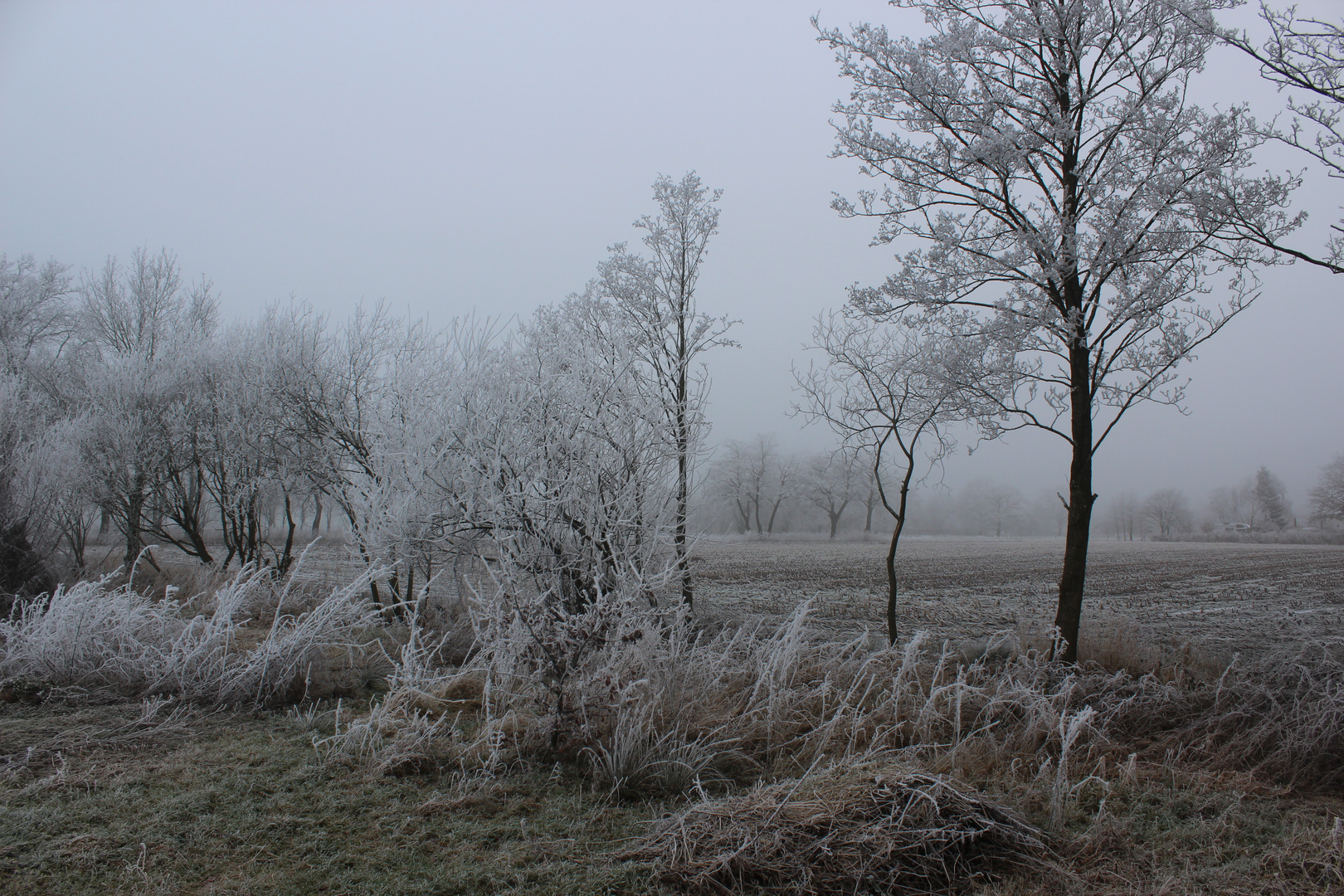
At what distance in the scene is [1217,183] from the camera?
5.72 meters

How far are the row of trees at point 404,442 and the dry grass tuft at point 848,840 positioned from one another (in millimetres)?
1778

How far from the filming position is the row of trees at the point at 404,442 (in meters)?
6.27

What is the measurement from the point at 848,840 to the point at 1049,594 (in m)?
14.7

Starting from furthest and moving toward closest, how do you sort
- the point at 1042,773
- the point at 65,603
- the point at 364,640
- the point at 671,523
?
1. the point at 364,640
2. the point at 671,523
3. the point at 65,603
4. the point at 1042,773

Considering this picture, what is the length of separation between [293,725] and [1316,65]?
9476mm

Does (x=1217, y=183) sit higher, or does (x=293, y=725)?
(x=1217, y=183)

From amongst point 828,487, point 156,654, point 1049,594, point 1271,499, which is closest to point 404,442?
point 156,654

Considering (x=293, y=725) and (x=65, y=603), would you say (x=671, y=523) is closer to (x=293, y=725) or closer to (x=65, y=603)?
(x=293, y=725)

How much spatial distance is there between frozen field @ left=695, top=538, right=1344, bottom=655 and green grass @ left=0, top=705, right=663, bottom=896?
473cm

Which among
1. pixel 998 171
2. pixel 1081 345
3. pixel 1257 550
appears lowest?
pixel 1257 550

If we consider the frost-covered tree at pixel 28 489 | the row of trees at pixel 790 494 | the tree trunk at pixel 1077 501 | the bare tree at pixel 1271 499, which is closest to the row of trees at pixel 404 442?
the frost-covered tree at pixel 28 489

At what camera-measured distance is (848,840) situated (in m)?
2.96

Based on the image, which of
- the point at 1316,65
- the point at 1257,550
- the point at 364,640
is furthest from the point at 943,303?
the point at 1257,550

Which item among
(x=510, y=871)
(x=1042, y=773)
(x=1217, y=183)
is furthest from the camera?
(x=1217, y=183)
